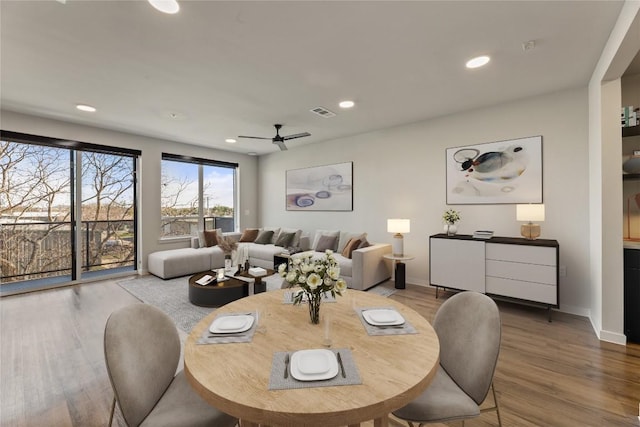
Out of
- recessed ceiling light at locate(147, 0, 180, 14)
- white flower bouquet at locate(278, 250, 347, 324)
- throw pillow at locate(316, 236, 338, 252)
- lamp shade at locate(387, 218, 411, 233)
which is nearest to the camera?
white flower bouquet at locate(278, 250, 347, 324)

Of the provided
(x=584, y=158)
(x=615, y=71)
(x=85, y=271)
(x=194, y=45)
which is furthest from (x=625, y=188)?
(x=85, y=271)

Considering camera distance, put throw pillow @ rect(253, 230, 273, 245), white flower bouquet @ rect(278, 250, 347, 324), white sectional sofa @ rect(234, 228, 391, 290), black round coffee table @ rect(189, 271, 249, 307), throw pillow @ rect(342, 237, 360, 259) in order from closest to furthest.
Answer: white flower bouquet @ rect(278, 250, 347, 324) → black round coffee table @ rect(189, 271, 249, 307) → white sectional sofa @ rect(234, 228, 391, 290) → throw pillow @ rect(342, 237, 360, 259) → throw pillow @ rect(253, 230, 273, 245)

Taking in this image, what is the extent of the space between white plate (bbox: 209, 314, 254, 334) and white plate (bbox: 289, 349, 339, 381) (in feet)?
1.15

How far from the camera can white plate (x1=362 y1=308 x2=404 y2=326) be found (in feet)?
4.36

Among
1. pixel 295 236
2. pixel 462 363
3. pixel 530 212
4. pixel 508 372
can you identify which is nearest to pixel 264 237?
pixel 295 236

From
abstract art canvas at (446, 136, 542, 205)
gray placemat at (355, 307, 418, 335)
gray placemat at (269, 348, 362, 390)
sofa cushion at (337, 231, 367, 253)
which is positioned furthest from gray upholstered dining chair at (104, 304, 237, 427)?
abstract art canvas at (446, 136, 542, 205)

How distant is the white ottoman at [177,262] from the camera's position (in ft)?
15.4

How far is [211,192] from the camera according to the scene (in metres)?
6.34

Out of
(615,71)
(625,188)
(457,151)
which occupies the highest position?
(615,71)

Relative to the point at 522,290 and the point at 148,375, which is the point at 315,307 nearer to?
the point at 148,375

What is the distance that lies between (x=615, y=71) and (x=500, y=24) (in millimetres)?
1251

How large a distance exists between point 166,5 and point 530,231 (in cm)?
416

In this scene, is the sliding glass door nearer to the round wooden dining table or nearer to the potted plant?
the round wooden dining table

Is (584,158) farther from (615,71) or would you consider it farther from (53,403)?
(53,403)
